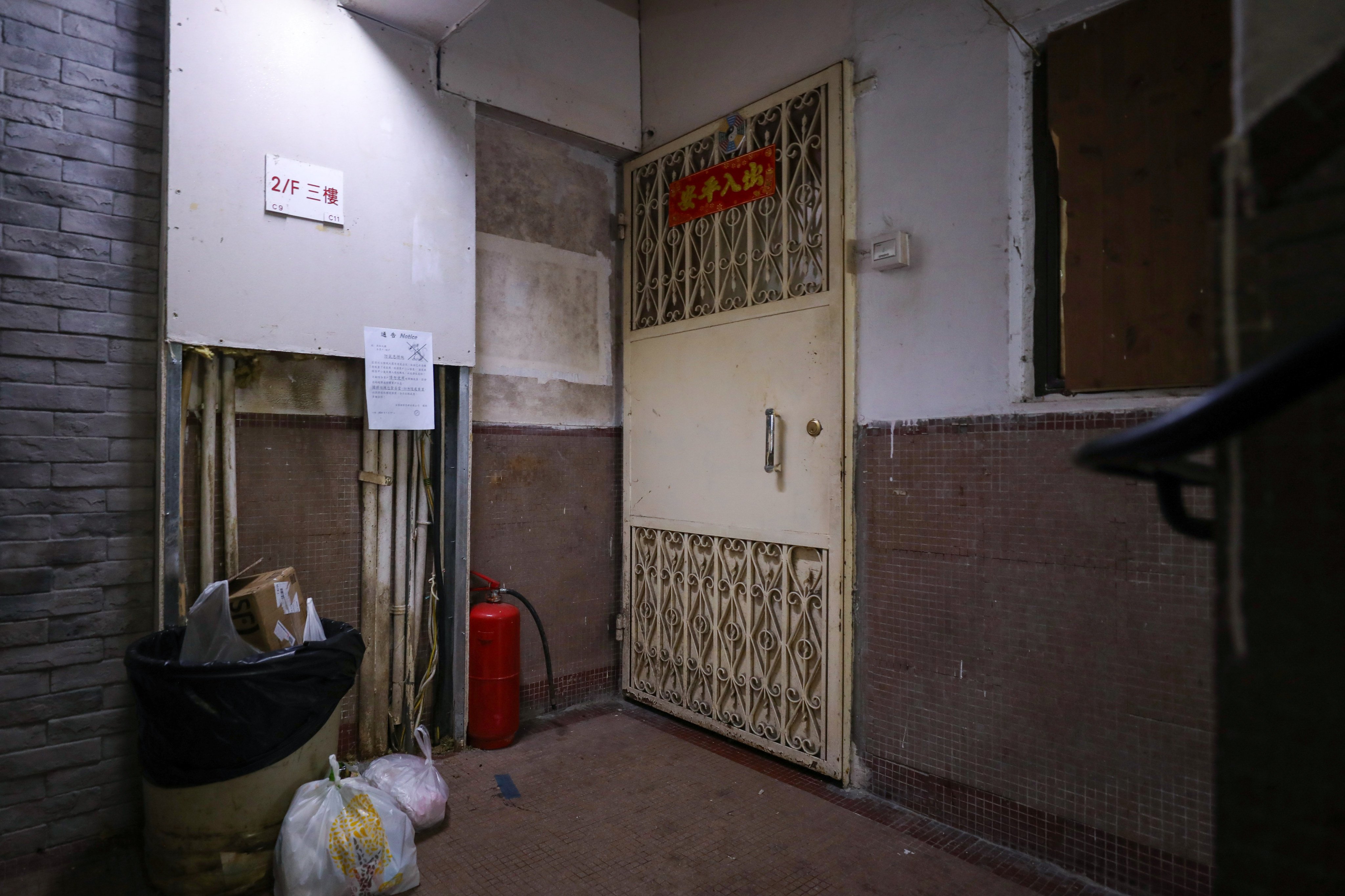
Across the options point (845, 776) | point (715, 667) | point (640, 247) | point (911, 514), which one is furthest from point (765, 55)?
point (845, 776)

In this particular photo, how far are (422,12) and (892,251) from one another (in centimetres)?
190

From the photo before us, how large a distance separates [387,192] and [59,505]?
1.48 meters

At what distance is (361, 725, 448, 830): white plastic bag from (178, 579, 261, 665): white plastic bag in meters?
0.62

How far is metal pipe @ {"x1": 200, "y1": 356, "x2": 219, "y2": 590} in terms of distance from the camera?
2441mm

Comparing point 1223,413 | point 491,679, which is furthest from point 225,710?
point 1223,413

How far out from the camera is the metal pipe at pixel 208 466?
244 centimetres

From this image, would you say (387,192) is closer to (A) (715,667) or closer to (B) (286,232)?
(B) (286,232)

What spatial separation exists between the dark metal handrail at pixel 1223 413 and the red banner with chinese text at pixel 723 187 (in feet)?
8.54

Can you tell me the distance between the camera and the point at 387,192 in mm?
2746

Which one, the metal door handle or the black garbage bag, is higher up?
the metal door handle

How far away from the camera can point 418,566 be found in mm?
2965

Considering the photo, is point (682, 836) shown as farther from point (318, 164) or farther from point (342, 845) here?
point (318, 164)

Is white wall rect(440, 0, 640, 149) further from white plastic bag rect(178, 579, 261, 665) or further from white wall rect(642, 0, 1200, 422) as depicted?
white plastic bag rect(178, 579, 261, 665)

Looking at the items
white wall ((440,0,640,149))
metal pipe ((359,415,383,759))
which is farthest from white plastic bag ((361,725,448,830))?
white wall ((440,0,640,149))
